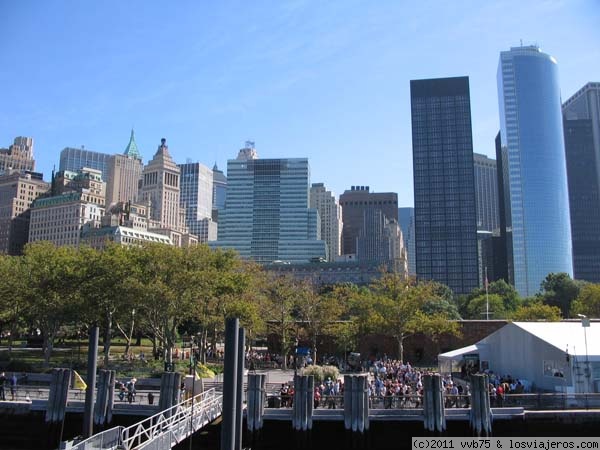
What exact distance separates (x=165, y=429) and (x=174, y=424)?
1.03 metres

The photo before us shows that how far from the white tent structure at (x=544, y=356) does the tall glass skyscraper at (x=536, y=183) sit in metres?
150

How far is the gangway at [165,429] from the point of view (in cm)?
2088

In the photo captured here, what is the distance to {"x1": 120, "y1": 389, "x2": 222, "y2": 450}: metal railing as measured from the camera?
73.1ft

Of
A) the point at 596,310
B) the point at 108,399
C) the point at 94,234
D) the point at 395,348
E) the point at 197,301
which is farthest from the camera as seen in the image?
the point at 94,234

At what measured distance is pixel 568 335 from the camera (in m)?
31.8

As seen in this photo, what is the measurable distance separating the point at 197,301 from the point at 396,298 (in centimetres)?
1899

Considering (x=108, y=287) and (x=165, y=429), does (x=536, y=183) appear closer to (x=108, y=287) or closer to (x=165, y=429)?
(x=108, y=287)

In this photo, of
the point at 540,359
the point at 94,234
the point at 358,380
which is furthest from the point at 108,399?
the point at 94,234

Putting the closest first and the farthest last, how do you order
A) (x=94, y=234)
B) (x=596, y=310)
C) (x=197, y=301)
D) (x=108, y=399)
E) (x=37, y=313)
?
(x=108, y=399) → (x=197, y=301) → (x=37, y=313) → (x=596, y=310) → (x=94, y=234)

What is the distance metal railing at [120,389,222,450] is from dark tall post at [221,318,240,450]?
3.69 metres

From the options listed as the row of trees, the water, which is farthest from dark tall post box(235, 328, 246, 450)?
the row of trees

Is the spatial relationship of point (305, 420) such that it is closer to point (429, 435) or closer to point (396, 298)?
point (429, 435)

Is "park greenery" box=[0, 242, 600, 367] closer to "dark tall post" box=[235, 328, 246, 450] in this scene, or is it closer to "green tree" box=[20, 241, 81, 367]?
"green tree" box=[20, 241, 81, 367]

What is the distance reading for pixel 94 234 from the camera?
19650 centimetres
